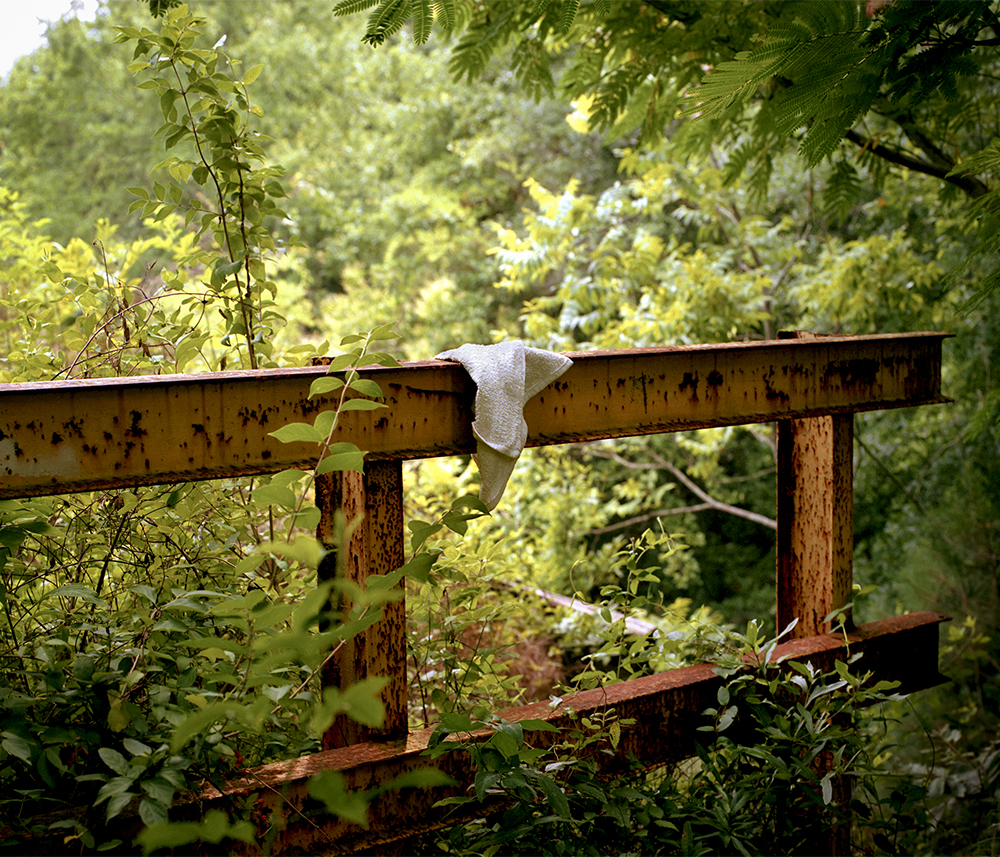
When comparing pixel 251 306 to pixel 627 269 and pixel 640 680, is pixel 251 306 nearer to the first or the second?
pixel 640 680

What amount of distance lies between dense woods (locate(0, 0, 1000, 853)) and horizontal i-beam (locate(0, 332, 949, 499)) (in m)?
0.12

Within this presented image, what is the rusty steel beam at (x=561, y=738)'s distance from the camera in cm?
122

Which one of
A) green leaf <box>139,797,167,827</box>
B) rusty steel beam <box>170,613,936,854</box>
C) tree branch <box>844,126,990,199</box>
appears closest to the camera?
green leaf <box>139,797,167,827</box>

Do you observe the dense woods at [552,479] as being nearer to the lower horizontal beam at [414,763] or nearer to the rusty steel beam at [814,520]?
the lower horizontal beam at [414,763]

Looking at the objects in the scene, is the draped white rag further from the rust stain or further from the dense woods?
the rust stain

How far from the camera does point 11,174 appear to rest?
13.4 meters

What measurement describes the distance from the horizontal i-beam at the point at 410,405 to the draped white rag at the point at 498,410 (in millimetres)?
58

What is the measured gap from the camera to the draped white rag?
4.32 feet

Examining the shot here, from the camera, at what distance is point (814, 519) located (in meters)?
1.90

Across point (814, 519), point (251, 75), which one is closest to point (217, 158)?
point (251, 75)

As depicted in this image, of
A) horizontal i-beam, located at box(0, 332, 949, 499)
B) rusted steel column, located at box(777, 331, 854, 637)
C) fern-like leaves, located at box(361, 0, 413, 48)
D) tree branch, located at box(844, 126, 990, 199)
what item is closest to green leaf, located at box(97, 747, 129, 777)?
horizontal i-beam, located at box(0, 332, 949, 499)

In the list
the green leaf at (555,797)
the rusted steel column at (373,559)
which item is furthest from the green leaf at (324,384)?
the green leaf at (555,797)

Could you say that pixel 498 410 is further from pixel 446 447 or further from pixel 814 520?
pixel 814 520

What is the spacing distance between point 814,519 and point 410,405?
1.15 meters
